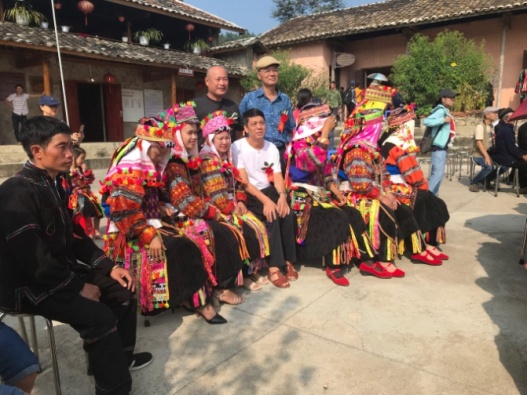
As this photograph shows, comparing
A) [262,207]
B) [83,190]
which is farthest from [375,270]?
[83,190]

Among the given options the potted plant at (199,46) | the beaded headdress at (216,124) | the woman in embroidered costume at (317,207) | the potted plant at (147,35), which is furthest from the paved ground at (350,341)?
the potted plant at (199,46)

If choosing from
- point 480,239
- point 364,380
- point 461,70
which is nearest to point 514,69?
point 461,70

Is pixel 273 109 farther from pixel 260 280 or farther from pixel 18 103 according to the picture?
pixel 18 103

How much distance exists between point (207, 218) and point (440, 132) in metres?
4.51

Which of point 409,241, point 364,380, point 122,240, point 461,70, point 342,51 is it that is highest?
point 342,51

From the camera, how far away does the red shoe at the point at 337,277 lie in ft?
11.9

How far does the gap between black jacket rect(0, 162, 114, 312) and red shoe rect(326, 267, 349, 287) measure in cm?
221

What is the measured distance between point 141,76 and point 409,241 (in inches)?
562

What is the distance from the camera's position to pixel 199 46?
17.7 m

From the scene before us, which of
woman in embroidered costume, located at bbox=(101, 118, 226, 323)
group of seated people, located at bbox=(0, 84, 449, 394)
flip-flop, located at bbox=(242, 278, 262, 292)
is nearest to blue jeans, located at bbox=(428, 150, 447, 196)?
group of seated people, located at bbox=(0, 84, 449, 394)

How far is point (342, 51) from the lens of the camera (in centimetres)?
1923

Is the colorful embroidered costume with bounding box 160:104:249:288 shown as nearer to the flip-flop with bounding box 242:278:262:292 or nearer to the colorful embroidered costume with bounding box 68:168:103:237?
the flip-flop with bounding box 242:278:262:292

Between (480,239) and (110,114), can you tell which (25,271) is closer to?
A: (480,239)

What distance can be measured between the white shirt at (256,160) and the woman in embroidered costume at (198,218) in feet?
1.91
